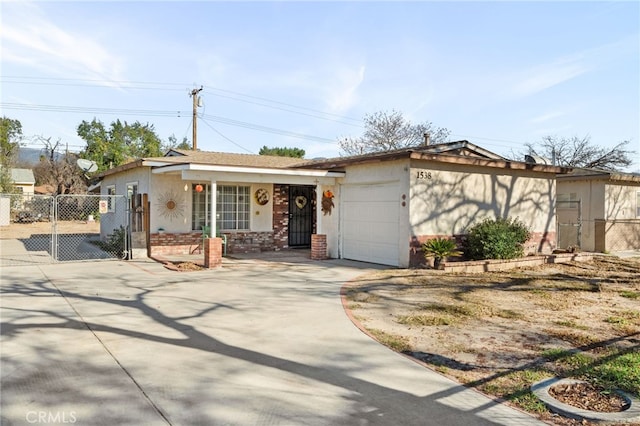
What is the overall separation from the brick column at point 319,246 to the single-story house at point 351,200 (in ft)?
0.10

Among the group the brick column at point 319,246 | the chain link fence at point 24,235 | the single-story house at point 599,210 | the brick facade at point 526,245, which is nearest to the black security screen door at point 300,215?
the brick column at point 319,246

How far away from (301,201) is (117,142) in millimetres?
32297

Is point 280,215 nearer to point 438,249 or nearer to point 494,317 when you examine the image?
point 438,249

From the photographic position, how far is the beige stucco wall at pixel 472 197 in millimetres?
11547

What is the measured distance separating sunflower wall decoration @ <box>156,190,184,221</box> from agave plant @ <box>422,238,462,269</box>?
7.47 m

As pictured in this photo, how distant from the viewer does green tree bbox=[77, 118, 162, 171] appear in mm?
40281

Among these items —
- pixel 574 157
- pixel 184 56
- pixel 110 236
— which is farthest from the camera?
pixel 574 157

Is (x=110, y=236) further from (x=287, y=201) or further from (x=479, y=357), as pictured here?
(x=479, y=357)

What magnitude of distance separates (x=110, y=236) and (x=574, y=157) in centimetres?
3153

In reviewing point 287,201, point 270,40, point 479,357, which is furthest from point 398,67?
point 479,357

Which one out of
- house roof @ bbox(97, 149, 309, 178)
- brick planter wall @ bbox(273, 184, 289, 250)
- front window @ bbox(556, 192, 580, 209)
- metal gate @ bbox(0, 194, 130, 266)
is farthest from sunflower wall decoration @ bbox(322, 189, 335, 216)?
front window @ bbox(556, 192, 580, 209)

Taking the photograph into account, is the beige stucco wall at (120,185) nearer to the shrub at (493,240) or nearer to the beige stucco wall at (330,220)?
the beige stucco wall at (330,220)

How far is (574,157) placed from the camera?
33031 mm

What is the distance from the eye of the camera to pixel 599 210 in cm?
1666
